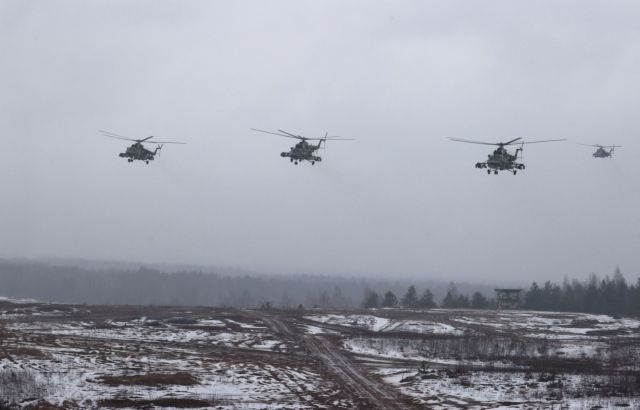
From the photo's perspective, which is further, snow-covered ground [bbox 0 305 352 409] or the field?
the field

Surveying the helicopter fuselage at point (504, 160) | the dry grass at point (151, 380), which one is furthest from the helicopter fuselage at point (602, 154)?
the dry grass at point (151, 380)

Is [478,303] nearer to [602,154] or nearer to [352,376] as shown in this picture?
[602,154]

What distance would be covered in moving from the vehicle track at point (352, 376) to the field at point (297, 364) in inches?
3.9

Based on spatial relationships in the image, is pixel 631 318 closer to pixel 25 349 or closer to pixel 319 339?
pixel 319 339

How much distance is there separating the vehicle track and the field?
10 centimetres

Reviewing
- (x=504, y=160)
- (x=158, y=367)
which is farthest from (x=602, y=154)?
(x=158, y=367)

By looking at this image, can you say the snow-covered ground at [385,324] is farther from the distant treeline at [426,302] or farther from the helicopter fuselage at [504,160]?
the distant treeline at [426,302]

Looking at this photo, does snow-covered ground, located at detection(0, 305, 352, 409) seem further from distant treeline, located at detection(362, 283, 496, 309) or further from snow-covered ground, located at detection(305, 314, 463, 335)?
distant treeline, located at detection(362, 283, 496, 309)

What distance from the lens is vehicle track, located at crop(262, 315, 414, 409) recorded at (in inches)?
1196

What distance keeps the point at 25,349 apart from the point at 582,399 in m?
33.1

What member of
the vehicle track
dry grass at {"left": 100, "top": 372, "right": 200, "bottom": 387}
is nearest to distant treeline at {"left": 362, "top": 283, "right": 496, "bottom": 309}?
the vehicle track

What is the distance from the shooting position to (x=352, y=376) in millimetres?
37562

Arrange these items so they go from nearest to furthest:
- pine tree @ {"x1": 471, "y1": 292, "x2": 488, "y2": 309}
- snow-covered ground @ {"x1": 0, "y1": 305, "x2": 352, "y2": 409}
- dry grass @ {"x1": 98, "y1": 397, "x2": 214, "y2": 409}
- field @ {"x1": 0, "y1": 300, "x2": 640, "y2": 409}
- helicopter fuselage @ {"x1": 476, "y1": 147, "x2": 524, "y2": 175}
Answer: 1. dry grass @ {"x1": 98, "y1": 397, "x2": 214, "y2": 409}
2. snow-covered ground @ {"x1": 0, "y1": 305, "x2": 352, "y2": 409}
3. field @ {"x1": 0, "y1": 300, "x2": 640, "y2": 409}
4. helicopter fuselage @ {"x1": 476, "y1": 147, "x2": 524, "y2": 175}
5. pine tree @ {"x1": 471, "y1": 292, "x2": 488, "y2": 309}

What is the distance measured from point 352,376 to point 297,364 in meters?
4.91
